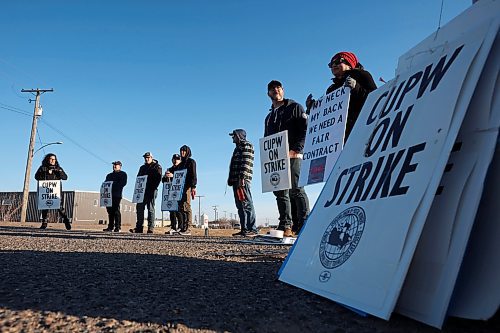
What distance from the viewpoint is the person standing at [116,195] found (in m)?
9.38

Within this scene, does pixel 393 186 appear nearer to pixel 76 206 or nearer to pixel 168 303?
pixel 168 303

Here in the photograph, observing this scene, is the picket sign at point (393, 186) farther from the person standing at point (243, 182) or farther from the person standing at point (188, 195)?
the person standing at point (188, 195)

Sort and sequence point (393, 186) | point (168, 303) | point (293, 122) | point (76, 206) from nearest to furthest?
1. point (393, 186)
2. point (168, 303)
3. point (293, 122)
4. point (76, 206)

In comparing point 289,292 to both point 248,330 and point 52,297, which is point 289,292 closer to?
point 248,330

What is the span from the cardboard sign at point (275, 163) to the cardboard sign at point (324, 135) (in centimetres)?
55

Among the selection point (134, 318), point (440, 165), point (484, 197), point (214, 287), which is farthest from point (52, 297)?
point (484, 197)

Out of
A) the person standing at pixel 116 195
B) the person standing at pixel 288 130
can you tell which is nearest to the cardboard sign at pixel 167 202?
the person standing at pixel 116 195

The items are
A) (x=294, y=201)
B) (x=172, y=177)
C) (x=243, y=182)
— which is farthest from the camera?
(x=172, y=177)

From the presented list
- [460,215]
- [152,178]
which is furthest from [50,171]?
[460,215]

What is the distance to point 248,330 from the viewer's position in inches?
50.5

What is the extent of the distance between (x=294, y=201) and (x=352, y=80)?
71.6 inches

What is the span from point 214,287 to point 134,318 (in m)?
0.55

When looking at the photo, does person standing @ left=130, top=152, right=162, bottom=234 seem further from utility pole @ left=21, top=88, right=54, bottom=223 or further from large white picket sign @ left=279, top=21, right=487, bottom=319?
utility pole @ left=21, top=88, right=54, bottom=223

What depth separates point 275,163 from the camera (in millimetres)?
4957
